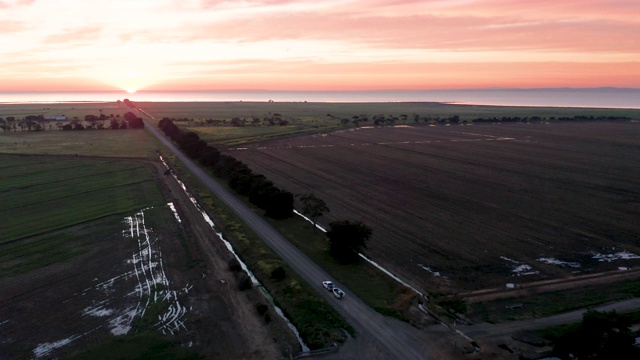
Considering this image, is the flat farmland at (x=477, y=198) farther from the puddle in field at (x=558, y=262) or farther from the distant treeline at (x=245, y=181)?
the distant treeline at (x=245, y=181)

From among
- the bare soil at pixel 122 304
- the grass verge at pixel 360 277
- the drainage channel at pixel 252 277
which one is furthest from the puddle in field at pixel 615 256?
the bare soil at pixel 122 304

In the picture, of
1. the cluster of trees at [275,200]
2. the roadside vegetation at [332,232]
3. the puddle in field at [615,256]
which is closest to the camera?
the roadside vegetation at [332,232]

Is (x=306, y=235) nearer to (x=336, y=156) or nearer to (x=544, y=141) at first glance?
(x=336, y=156)

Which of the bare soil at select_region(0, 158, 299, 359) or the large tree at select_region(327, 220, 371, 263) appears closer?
the bare soil at select_region(0, 158, 299, 359)

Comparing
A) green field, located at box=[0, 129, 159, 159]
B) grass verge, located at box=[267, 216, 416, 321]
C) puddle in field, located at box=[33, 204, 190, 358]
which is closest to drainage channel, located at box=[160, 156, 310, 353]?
puddle in field, located at box=[33, 204, 190, 358]

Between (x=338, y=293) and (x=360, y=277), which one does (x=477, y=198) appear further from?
(x=338, y=293)

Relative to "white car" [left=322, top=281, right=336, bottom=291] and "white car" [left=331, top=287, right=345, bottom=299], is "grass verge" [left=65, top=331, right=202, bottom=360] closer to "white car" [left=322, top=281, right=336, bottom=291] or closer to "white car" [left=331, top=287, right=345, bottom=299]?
"white car" [left=331, top=287, right=345, bottom=299]

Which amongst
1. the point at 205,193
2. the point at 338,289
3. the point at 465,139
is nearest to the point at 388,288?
the point at 338,289

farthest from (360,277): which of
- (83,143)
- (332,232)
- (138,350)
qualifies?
(83,143)
